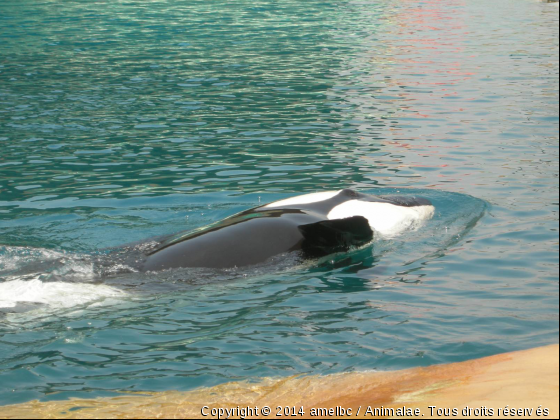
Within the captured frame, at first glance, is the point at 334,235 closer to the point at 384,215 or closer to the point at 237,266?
the point at 384,215

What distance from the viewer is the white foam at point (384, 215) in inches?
320

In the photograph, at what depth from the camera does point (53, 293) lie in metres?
6.86

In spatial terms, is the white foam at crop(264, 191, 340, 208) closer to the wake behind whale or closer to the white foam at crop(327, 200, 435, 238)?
the wake behind whale

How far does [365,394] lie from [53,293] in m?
3.27

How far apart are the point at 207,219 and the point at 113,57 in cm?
1528

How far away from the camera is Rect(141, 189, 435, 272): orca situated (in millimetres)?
7371

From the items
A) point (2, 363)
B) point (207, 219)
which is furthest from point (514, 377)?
point (207, 219)

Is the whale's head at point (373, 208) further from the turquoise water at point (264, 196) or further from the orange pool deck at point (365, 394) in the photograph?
the orange pool deck at point (365, 394)

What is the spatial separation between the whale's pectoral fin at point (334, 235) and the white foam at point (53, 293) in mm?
1957

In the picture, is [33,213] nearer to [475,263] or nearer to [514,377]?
[475,263]

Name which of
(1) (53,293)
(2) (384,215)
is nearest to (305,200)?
(2) (384,215)

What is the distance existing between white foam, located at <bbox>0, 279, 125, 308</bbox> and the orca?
0.53 metres

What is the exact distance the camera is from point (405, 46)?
25.1 meters

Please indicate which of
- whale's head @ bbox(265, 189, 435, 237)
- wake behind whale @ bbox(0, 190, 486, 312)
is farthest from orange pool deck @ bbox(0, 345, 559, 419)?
whale's head @ bbox(265, 189, 435, 237)
